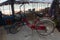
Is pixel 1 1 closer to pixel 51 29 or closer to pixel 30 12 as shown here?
pixel 30 12

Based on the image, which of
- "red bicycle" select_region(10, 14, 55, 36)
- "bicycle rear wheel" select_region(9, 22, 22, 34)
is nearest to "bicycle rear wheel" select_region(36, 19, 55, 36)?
"red bicycle" select_region(10, 14, 55, 36)

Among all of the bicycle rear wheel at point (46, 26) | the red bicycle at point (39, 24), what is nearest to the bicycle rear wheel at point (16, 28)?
the red bicycle at point (39, 24)

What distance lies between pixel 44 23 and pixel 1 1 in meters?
0.70

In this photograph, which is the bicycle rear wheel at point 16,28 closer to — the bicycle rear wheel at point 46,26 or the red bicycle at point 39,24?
the red bicycle at point 39,24

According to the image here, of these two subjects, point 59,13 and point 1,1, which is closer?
point 1,1

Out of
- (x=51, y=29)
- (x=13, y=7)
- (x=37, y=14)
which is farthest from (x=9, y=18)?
(x=51, y=29)

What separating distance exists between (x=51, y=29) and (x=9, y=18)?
64 cm

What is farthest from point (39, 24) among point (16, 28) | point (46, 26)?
point (16, 28)

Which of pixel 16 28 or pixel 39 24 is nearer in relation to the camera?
pixel 39 24

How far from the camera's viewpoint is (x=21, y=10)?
279cm

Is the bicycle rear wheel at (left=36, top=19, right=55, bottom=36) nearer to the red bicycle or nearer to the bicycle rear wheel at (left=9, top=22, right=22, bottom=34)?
the red bicycle

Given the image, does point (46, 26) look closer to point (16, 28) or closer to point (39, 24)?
point (39, 24)

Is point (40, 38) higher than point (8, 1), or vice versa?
point (8, 1)

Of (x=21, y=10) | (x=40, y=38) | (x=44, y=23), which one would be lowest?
(x=40, y=38)
